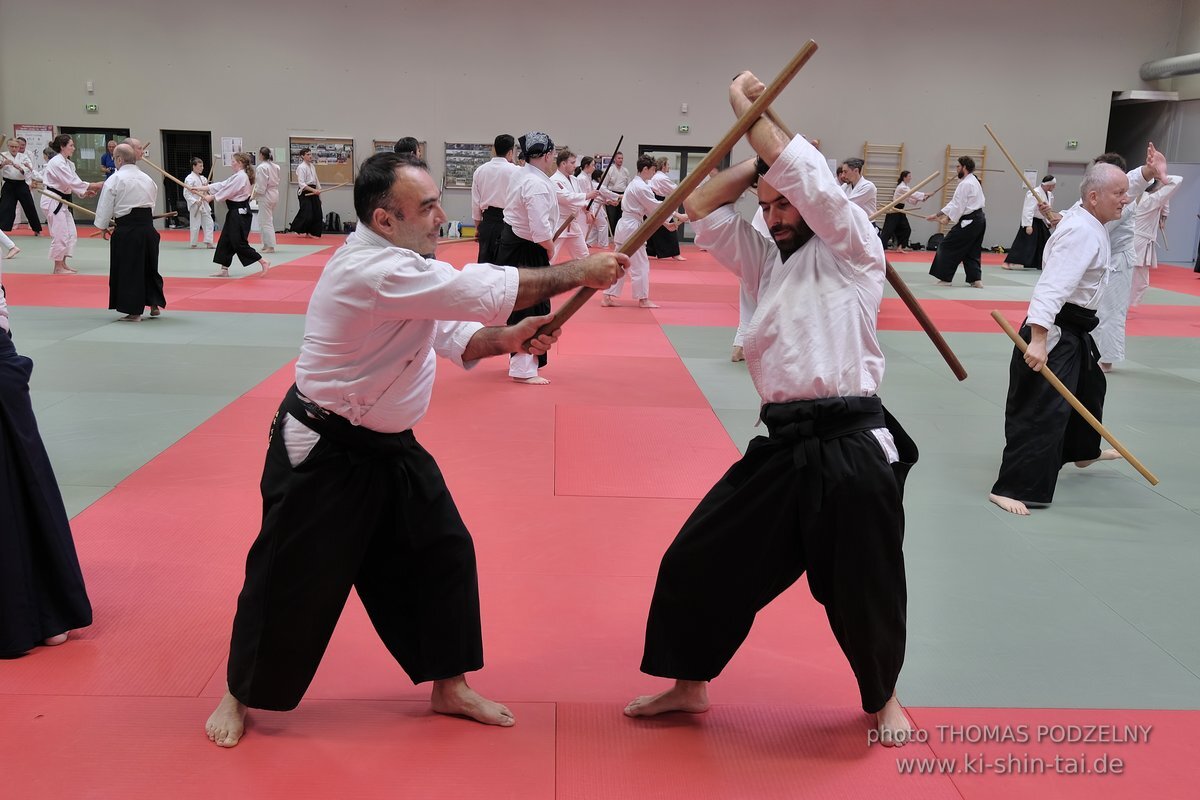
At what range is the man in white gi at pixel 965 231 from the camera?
14.9 m

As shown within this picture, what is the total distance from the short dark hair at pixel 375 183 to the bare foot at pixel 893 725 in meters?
2.13

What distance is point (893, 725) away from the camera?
3.00 m

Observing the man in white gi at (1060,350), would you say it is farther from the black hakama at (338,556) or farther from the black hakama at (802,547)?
the black hakama at (338,556)

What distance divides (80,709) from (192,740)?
44 centimetres

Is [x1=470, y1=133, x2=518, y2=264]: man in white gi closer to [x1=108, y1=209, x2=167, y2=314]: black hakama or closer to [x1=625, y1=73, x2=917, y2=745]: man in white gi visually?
[x1=108, y1=209, x2=167, y2=314]: black hakama

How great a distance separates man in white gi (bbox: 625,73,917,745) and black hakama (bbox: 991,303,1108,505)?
2.67 m

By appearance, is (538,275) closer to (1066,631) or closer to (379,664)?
(379,664)

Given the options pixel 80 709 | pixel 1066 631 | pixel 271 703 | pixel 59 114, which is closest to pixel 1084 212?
pixel 1066 631

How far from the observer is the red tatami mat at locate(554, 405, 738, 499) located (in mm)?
5426

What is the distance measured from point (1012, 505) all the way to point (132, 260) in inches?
325

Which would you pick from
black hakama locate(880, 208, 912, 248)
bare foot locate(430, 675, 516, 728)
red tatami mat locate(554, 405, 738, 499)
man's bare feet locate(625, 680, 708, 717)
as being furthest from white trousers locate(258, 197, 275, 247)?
man's bare feet locate(625, 680, 708, 717)

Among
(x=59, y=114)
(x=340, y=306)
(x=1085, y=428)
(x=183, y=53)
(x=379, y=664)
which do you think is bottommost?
(x=379, y=664)

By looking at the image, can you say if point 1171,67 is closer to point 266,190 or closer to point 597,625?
point 266,190

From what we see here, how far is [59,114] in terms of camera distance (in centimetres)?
2089
